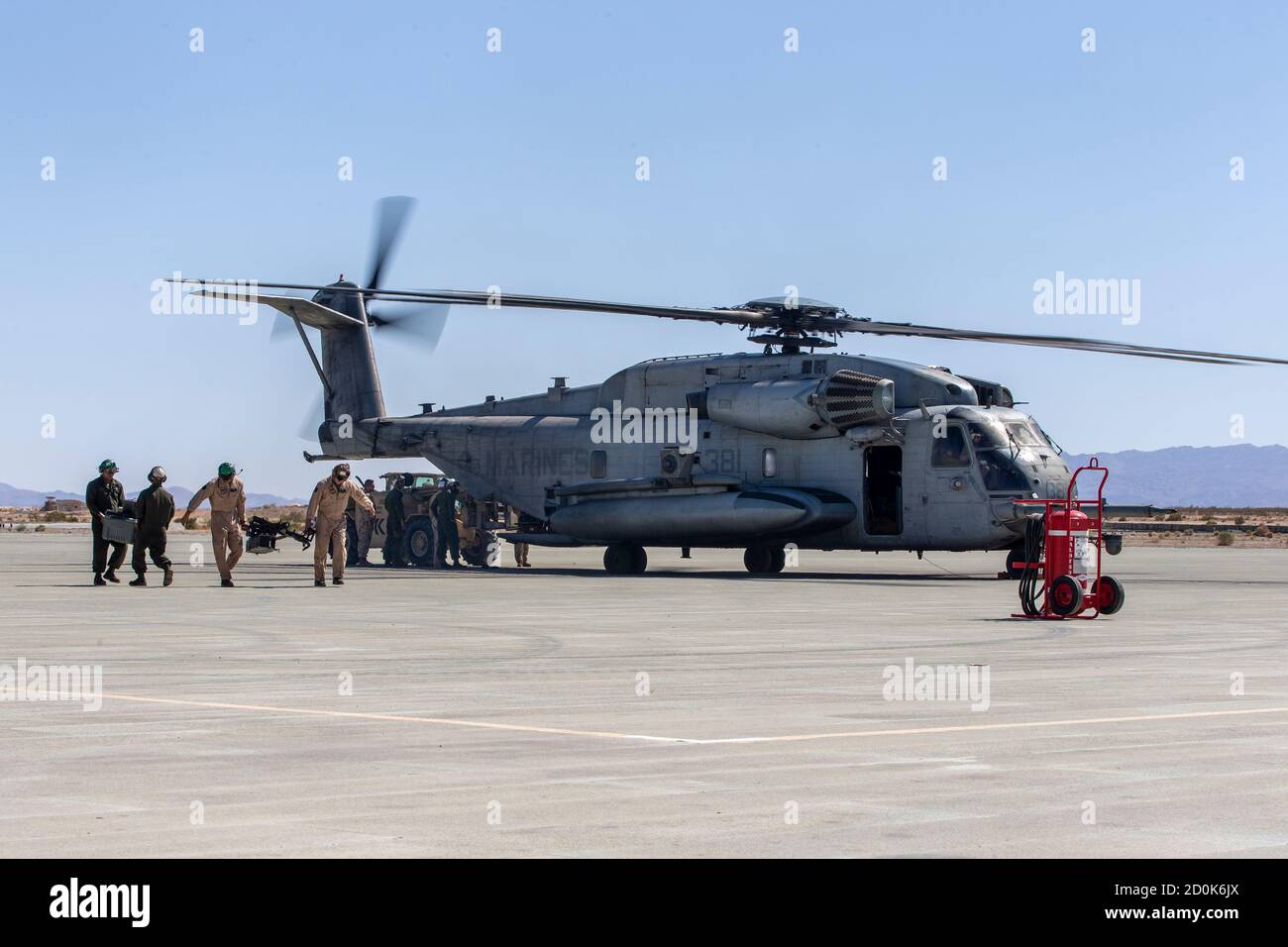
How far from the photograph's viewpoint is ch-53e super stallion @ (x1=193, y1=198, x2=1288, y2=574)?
3017cm

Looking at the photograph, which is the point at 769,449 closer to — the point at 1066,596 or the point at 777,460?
the point at 777,460

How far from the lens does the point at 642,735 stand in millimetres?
10211

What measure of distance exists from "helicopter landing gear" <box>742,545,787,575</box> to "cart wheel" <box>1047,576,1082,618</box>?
12992 millimetres

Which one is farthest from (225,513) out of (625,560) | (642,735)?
(642,735)

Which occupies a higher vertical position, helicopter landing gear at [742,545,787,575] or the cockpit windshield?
the cockpit windshield

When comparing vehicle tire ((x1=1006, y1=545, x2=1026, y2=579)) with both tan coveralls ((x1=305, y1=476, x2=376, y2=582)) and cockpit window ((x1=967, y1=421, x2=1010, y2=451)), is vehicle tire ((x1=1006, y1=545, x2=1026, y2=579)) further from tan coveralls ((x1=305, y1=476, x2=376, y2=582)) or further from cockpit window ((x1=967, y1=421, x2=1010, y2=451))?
tan coveralls ((x1=305, y1=476, x2=376, y2=582))

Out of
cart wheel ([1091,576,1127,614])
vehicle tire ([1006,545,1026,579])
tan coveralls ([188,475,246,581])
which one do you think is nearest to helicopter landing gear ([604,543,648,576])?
vehicle tire ([1006,545,1026,579])

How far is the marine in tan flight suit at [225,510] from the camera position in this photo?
26.0 meters

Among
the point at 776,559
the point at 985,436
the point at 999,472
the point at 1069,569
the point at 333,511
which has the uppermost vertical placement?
the point at 985,436

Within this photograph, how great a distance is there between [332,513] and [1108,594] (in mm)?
11742
